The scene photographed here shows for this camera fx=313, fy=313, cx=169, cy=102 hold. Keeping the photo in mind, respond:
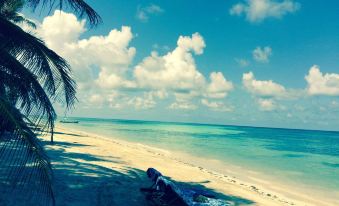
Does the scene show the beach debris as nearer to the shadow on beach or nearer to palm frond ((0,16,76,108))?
the shadow on beach

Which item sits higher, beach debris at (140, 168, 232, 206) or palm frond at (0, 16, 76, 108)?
palm frond at (0, 16, 76, 108)

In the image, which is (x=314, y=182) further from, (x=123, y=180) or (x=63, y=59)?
(x=63, y=59)

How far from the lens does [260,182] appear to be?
17922mm

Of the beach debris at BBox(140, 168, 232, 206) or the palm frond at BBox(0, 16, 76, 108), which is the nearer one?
the palm frond at BBox(0, 16, 76, 108)

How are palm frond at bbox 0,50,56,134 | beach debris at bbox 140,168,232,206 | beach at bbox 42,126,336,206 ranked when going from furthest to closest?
beach at bbox 42,126,336,206
beach debris at bbox 140,168,232,206
palm frond at bbox 0,50,56,134

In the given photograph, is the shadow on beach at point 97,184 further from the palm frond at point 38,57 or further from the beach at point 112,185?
the palm frond at point 38,57

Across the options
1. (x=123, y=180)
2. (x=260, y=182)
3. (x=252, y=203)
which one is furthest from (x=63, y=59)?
(x=260, y=182)

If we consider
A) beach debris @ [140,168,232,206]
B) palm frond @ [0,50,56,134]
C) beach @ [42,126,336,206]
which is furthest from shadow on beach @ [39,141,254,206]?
palm frond @ [0,50,56,134]

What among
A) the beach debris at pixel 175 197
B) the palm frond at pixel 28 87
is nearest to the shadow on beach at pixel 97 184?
the beach debris at pixel 175 197

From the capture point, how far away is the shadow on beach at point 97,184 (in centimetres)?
847

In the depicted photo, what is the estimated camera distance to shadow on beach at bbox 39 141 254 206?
8.47m

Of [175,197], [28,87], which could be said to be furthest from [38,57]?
[175,197]

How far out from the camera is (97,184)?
9898 millimetres

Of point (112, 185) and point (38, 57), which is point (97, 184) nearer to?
point (112, 185)
